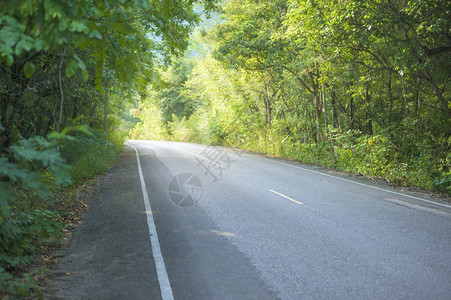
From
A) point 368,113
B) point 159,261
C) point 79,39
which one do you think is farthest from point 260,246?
point 368,113

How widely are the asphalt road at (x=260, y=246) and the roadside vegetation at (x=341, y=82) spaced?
103 inches

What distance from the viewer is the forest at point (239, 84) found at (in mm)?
3783

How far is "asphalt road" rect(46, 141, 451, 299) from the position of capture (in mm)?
4266

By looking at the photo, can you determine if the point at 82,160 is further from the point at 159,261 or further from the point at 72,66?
the point at 72,66

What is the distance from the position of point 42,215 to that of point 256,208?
4.37 m

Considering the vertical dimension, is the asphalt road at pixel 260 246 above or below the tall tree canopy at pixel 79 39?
below

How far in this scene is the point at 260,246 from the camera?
18.6 ft

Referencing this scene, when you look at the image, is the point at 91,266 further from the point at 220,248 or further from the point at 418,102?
the point at 418,102

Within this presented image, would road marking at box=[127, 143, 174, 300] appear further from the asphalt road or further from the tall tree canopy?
the tall tree canopy

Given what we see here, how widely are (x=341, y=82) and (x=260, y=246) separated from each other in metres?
13.7

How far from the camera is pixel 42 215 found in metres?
5.96

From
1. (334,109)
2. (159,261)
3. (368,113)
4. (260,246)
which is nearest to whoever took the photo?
(159,261)

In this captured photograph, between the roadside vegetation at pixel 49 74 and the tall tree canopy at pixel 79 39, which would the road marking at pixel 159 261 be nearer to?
the roadside vegetation at pixel 49 74

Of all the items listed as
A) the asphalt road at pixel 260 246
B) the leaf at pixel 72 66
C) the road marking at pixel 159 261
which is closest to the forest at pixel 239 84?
the leaf at pixel 72 66
